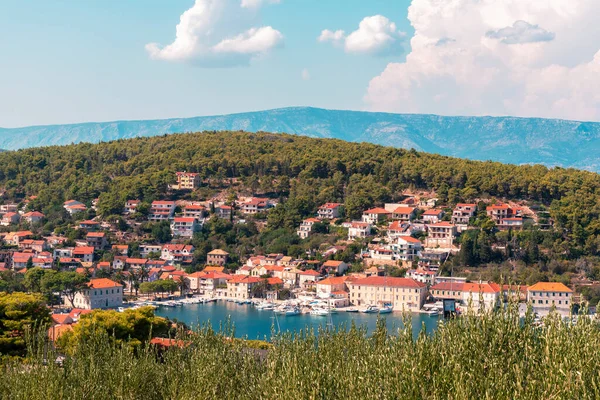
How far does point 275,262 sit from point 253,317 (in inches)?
379

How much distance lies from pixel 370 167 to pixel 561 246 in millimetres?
20251

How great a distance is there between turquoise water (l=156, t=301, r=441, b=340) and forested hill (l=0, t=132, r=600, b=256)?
12.6 metres

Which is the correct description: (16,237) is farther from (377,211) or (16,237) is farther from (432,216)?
(432,216)

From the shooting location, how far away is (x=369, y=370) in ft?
27.4

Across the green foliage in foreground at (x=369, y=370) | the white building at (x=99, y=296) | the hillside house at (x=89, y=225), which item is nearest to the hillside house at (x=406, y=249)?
the white building at (x=99, y=296)

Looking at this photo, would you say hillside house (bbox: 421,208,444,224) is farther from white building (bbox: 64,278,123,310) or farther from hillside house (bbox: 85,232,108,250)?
hillside house (bbox: 85,232,108,250)

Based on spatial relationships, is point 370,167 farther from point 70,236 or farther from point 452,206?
point 70,236

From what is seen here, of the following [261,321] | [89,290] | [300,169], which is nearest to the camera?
[261,321]

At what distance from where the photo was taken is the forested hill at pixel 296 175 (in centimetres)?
4953

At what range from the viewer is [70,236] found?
48656 mm

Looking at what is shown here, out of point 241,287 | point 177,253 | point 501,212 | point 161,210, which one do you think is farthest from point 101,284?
point 501,212

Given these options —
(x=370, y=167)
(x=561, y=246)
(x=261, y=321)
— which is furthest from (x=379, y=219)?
(x=261, y=321)

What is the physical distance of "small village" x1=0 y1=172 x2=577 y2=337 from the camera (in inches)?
1474

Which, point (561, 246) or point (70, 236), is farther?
point (70, 236)
